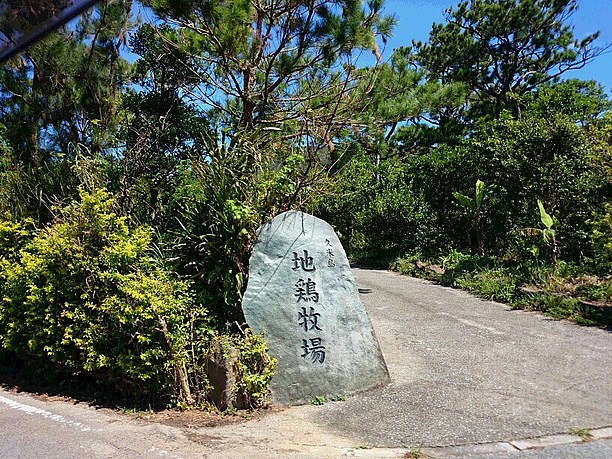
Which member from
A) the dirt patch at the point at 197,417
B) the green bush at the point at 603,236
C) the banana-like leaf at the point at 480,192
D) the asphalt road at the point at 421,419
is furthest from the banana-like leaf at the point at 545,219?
the dirt patch at the point at 197,417

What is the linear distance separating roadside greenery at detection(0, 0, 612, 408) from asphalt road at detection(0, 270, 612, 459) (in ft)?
1.85

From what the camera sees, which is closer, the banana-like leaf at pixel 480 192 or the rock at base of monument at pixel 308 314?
the rock at base of monument at pixel 308 314

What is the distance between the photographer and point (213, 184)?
19.5ft

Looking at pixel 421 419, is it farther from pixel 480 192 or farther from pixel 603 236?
pixel 480 192

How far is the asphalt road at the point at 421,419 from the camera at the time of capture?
13.8ft

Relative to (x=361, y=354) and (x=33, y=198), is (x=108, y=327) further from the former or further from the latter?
(x=33, y=198)

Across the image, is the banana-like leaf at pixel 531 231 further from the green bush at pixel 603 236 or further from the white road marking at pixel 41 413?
the white road marking at pixel 41 413

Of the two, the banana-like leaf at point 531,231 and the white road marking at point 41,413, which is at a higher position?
the banana-like leaf at point 531,231

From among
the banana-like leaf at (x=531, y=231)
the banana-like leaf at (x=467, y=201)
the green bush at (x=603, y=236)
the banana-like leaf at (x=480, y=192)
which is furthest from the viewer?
the banana-like leaf at (x=467, y=201)

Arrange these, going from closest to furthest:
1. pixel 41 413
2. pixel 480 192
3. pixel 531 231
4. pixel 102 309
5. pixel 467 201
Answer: pixel 41 413
pixel 102 309
pixel 531 231
pixel 480 192
pixel 467 201

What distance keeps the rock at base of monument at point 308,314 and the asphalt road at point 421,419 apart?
25 centimetres

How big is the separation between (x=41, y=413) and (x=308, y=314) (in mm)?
2700

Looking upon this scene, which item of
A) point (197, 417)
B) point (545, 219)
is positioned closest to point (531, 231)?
point (545, 219)

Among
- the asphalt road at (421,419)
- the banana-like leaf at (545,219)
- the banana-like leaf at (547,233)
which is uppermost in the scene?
the banana-like leaf at (545,219)
